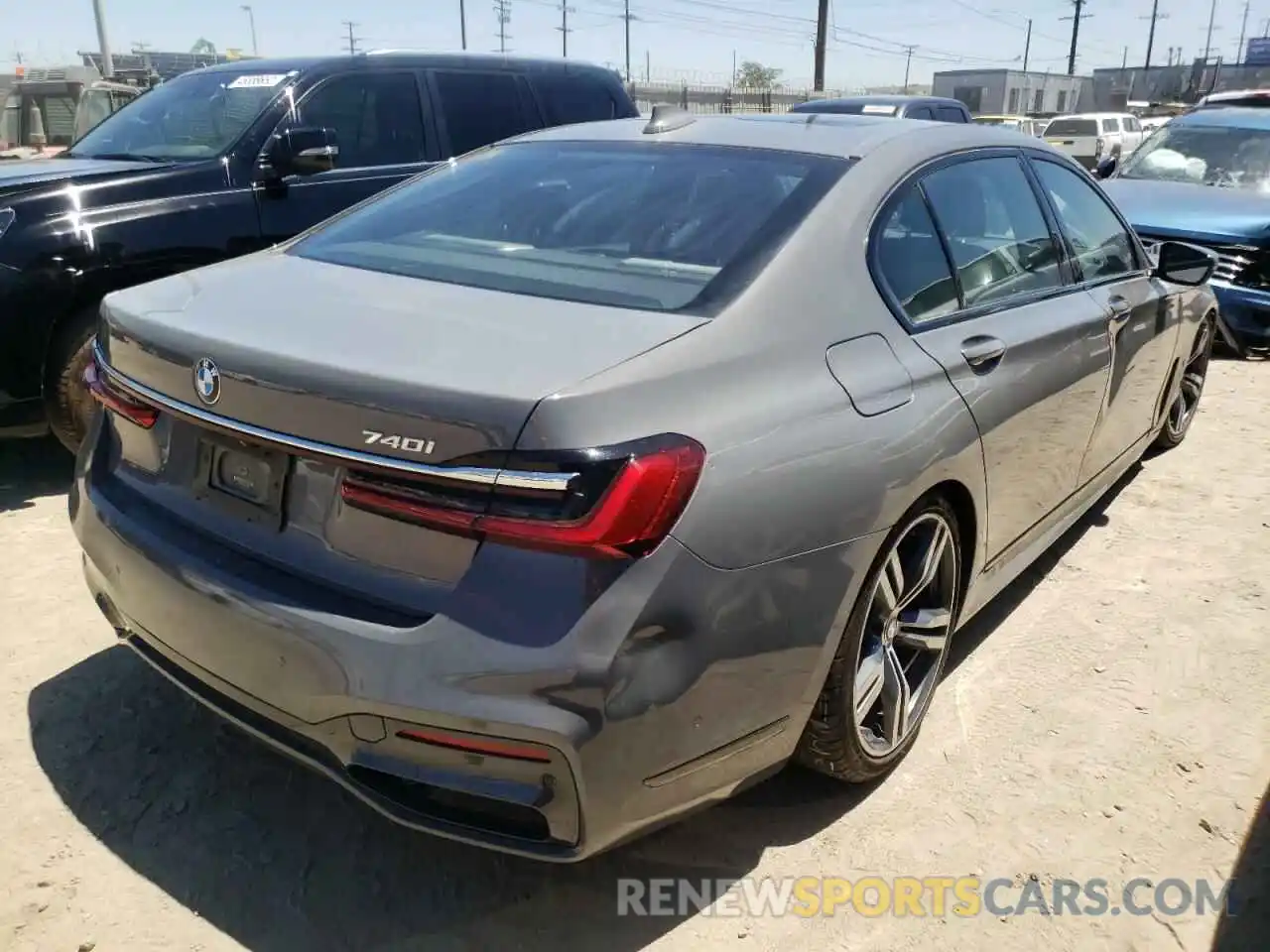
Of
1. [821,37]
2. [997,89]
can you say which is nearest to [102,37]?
[821,37]

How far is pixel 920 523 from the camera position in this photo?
258 cm

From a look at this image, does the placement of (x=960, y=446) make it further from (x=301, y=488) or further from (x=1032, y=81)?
(x=1032, y=81)

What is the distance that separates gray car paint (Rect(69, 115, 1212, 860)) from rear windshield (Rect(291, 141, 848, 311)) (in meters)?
0.11

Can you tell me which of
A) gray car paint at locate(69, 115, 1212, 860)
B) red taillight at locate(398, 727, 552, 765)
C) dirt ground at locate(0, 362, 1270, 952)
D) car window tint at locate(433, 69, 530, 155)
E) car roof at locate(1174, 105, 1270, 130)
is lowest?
dirt ground at locate(0, 362, 1270, 952)

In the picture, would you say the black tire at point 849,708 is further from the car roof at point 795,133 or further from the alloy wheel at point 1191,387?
the alloy wheel at point 1191,387

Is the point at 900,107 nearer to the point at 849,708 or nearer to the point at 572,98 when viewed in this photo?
the point at 572,98

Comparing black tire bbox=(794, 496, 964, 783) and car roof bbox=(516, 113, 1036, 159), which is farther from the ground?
car roof bbox=(516, 113, 1036, 159)

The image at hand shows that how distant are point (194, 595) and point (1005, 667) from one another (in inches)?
96.8

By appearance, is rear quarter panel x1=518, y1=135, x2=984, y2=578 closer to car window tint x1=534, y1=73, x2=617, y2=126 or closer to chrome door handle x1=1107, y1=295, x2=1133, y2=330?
chrome door handle x1=1107, y1=295, x2=1133, y2=330

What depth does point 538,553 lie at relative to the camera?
5.78 feet

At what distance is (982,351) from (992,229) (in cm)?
59

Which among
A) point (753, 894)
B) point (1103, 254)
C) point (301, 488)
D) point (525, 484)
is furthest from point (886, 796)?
point (1103, 254)

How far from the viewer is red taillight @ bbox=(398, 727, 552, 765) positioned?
1782mm

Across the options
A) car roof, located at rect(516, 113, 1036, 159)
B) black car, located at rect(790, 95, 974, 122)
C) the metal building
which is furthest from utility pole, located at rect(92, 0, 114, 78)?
the metal building
